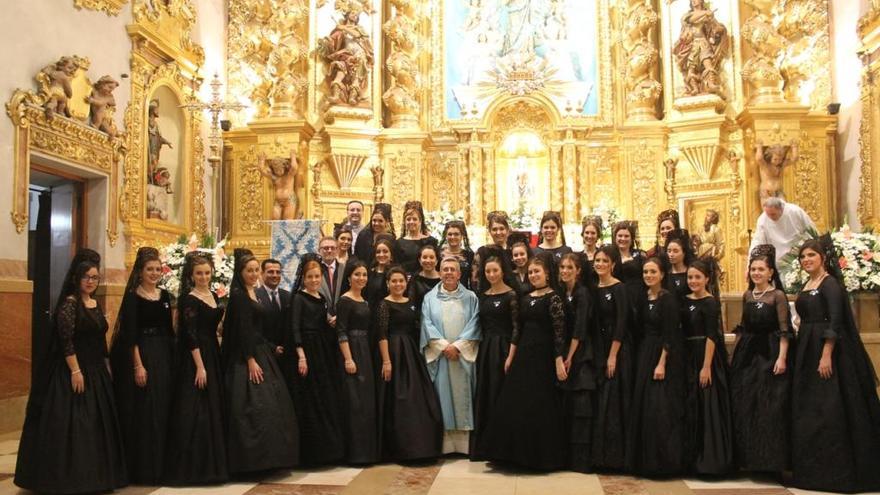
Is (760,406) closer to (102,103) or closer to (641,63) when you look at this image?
(102,103)

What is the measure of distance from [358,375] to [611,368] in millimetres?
1974

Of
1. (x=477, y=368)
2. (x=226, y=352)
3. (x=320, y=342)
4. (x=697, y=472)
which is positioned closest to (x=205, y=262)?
(x=226, y=352)

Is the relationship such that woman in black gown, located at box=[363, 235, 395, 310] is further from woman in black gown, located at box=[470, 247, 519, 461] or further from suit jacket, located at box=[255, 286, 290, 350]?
woman in black gown, located at box=[470, 247, 519, 461]

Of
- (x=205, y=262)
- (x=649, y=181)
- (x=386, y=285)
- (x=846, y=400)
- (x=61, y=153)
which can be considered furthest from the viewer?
(x=649, y=181)

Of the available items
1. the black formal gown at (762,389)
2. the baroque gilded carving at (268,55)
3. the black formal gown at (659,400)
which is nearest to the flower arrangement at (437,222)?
the baroque gilded carving at (268,55)

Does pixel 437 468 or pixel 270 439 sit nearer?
pixel 270 439

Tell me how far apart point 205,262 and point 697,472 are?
12.7 feet

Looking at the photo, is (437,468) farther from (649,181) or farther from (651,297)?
(649,181)

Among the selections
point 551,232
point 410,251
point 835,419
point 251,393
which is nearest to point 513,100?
point 410,251

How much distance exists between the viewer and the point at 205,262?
248 inches

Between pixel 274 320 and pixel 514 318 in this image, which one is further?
pixel 274 320

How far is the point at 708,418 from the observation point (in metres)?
6.22

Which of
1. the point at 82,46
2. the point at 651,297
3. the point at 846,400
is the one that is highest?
the point at 82,46

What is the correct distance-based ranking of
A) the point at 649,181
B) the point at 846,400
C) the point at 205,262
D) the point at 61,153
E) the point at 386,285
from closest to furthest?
1. the point at 846,400
2. the point at 205,262
3. the point at 386,285
4. the point at 61,153
5. the point at 649,181
